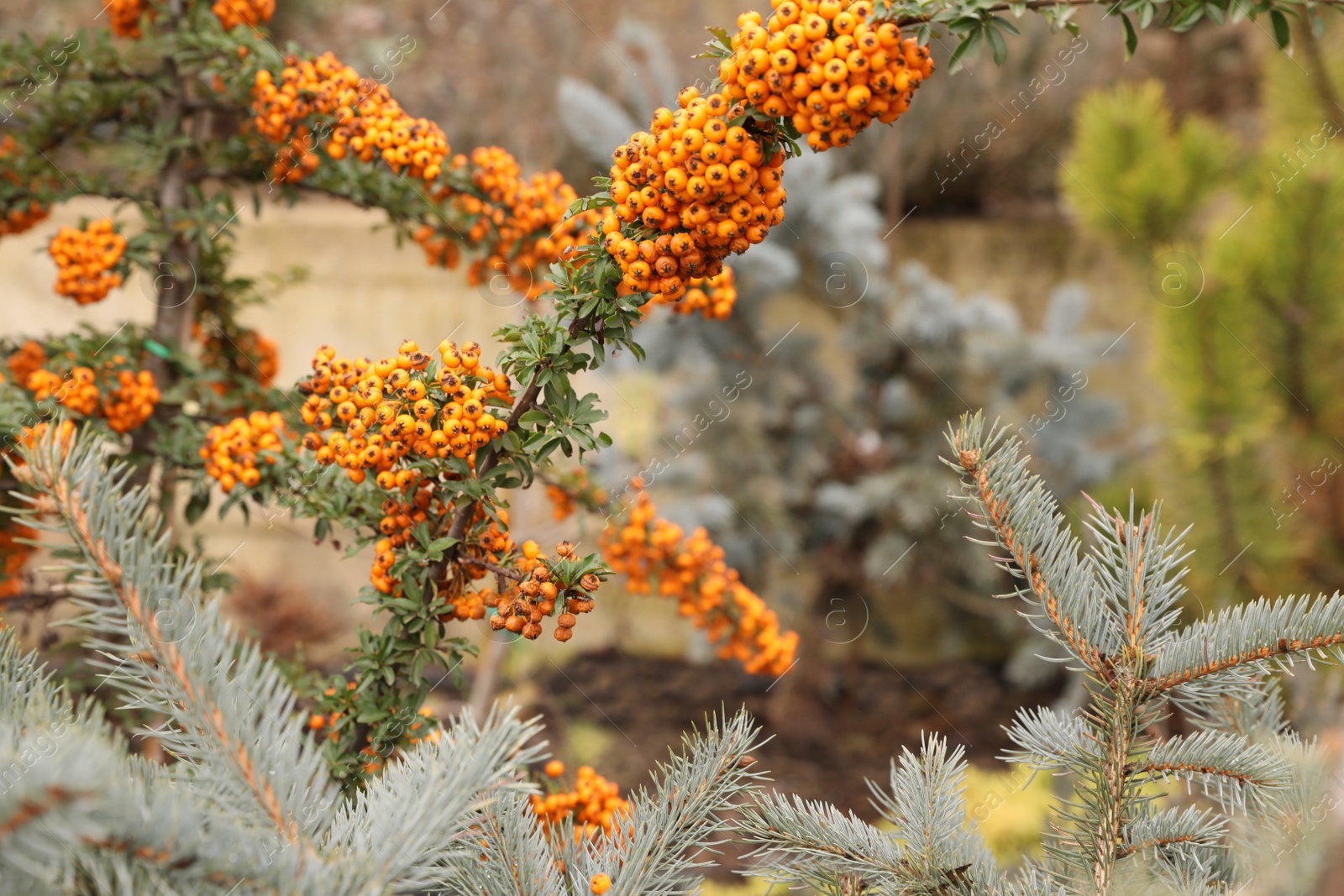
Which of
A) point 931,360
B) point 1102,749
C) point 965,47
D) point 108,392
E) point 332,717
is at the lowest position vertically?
point 332,717

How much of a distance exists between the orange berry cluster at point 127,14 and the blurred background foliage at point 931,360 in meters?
0.33

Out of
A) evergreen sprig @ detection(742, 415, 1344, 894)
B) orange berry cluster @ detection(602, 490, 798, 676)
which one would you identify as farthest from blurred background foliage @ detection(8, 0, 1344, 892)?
evergreen sprig @ detection(742, 415, 1344, 894)

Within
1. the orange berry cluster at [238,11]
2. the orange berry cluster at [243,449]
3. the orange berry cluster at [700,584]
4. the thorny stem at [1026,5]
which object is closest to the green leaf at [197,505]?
the orange berry cluster at [243,449]

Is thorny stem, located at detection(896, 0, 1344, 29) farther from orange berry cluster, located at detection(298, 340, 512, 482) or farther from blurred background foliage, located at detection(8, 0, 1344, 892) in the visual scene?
blurred background foliage, located at detection(8, 0, 1344, 892)

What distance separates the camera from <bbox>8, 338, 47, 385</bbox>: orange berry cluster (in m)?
1.26

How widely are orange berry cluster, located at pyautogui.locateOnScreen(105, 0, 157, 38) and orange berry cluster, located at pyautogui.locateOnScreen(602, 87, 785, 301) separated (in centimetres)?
92

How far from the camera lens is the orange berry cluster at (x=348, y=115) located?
42.0 inches

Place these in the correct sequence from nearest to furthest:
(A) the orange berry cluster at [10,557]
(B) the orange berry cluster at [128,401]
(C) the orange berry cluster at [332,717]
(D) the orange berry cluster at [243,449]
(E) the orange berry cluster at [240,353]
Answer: (C) the orange berry cluster at [332,717] < (D) the orange berry cluster at [243,449] < (B) the orange berry cluster at [128,401] < (A) the orange berry cluster at [10,557] < (E) the orange berry cluster at [240,353]

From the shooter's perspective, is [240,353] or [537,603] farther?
[240,353]

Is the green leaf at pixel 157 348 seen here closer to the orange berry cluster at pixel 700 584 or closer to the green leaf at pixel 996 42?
the orange berry cluster at pixel 700 584

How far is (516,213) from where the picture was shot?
3.94ft

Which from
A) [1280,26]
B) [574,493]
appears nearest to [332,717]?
[574,493]

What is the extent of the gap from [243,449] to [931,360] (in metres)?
1.85

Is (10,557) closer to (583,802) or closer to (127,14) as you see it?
(127,14)
